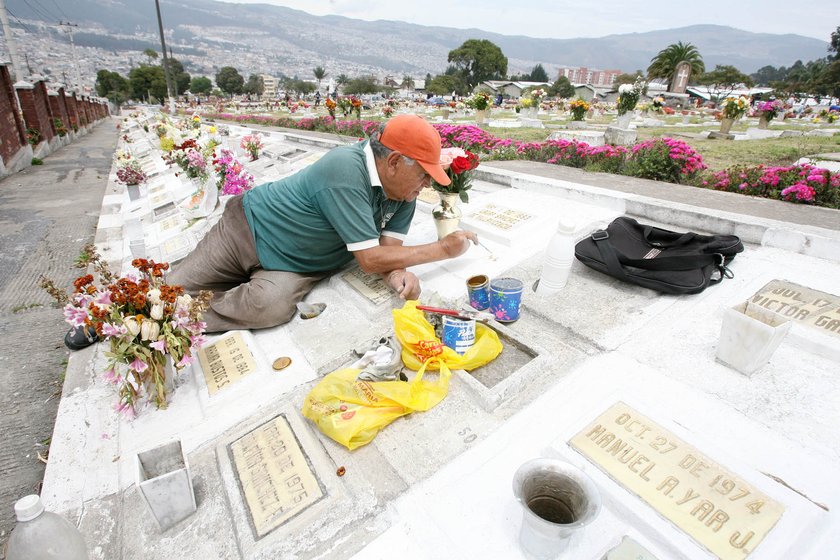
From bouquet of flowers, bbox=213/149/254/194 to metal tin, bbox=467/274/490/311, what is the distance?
4332 mm

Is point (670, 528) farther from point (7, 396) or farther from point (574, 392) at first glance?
point (7, 396)

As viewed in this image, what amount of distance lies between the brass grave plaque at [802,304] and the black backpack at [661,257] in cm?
28

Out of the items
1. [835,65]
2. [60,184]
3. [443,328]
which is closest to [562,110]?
[60,184]

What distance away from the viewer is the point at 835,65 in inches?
1924

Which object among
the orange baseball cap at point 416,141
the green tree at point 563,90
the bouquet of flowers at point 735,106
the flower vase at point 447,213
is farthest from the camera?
the green tree at point 563,90

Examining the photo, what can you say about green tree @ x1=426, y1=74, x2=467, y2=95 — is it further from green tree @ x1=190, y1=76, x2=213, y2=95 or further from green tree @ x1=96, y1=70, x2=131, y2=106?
green tree @ x1=190, y1=76, x2=213, y2=95

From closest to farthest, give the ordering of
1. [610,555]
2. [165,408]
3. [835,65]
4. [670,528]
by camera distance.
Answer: [610,555], [670,528], [165,408], [835,65]

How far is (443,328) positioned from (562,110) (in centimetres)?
3048

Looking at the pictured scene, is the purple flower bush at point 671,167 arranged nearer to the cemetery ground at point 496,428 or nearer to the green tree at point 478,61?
the cemetery ground at point 496,428

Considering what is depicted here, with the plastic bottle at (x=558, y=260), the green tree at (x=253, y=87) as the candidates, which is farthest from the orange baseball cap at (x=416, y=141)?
the green tree at (x=253, y=87)

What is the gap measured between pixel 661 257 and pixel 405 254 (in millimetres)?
1848

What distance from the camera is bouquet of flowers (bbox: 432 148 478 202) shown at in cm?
351

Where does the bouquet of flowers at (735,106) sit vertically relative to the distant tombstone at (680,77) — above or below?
below

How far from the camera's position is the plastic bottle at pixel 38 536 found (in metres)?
1.41
